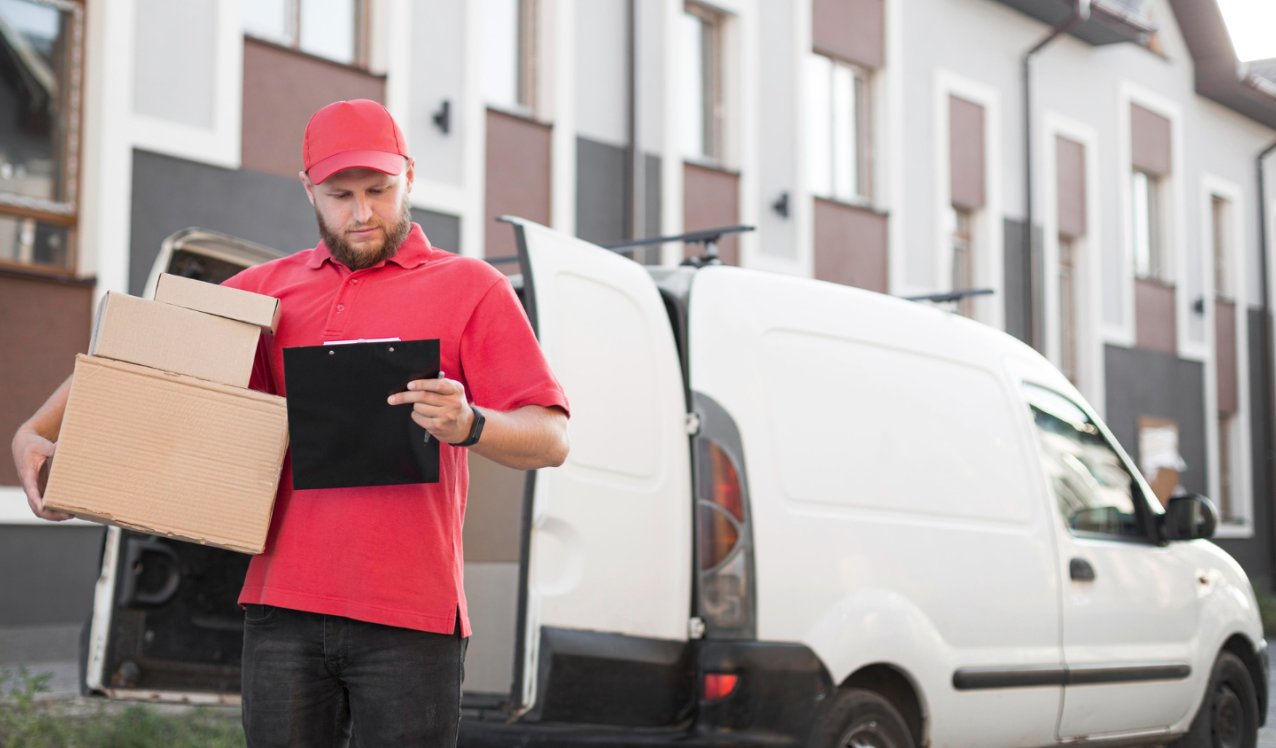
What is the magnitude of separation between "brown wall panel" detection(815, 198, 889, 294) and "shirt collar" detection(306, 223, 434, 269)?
16.2m

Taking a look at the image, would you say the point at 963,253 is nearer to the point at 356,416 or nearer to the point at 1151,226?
the point at 1151,226

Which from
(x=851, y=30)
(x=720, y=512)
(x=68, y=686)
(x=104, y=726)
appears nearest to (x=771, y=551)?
(x=720, y=512)

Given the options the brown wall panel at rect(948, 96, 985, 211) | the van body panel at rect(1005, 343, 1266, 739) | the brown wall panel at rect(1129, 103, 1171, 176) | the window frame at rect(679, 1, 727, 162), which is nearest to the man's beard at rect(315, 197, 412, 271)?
the van body panel at rect(1005, 343, 1266, 739)

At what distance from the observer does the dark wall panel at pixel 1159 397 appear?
25.0 metres


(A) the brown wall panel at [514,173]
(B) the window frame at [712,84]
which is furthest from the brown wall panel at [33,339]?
(B) the window frame at [712,84]

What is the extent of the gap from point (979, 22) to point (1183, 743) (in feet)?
52.5

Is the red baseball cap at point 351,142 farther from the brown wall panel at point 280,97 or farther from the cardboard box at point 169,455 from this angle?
the brown wall panel at point 280,97

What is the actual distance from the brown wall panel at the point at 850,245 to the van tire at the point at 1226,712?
1125 centimetres

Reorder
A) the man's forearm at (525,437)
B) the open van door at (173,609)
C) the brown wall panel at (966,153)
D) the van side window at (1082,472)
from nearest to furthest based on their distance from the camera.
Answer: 1. the man's forearm at (525,437)
2. the open van door at (173,609)
3. the van side window at (1082,472)
4. the brown wall panel at (966,153)

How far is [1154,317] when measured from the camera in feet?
86.8

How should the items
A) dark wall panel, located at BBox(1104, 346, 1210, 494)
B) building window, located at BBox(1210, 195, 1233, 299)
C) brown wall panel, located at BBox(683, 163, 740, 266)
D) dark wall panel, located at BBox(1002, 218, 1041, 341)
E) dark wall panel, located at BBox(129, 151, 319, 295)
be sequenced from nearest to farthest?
dark wall panel, located at BBox(129, 151, 319, 295)
brown wall panel, located at BBox(683, 163, 740, 266)
dark wall panel, located at BBox(1002, 218, 1041, 341)
dark wall panel, located at BBox(1104, 346, 1210, 494)
building window, located at BBox(1210, 195, 1233, 299)

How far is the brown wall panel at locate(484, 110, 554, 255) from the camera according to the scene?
15.3m

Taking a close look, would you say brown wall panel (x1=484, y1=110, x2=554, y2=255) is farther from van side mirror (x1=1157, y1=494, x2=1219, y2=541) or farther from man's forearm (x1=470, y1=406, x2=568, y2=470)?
man's forearm (x1=470, y1=406, x2=568, y2=470)

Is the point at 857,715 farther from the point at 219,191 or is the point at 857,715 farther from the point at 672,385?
the point at 219,191
